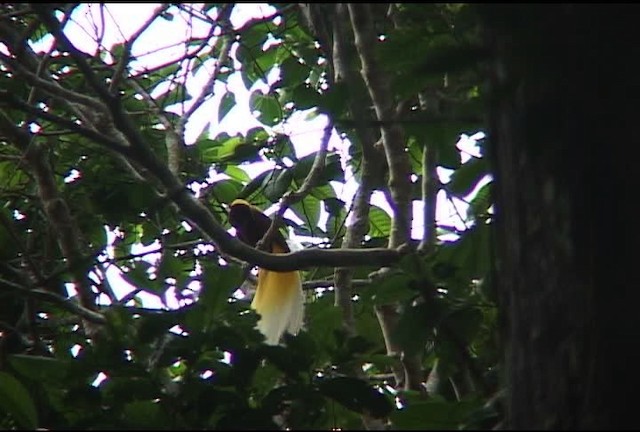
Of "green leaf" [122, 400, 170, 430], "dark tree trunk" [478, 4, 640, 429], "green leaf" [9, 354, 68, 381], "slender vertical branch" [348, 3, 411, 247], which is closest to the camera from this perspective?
"dark tree trunk" [478, 4, 640, 429]

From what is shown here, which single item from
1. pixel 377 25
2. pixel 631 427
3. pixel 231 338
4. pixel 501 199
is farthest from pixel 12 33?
pixel 631 427

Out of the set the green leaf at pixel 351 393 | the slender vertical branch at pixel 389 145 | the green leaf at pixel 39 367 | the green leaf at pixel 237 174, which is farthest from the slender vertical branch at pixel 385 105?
the green leaf at pixel 237 174

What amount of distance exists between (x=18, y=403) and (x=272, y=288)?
66.7 inches

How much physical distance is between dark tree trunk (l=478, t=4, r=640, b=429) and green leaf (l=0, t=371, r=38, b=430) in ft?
3.09

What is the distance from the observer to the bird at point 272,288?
343 cm

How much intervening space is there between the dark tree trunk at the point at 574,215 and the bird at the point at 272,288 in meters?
2.16

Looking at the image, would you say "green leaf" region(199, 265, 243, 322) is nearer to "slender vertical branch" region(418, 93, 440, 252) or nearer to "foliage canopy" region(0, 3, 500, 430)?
"foliage canopy" region(0, 3, 500, 430)

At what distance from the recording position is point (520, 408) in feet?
4.08

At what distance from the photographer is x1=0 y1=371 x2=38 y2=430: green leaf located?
1867 millimetres

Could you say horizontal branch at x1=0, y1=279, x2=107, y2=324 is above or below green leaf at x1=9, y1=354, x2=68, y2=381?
above

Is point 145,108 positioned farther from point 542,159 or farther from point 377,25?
point 542,159

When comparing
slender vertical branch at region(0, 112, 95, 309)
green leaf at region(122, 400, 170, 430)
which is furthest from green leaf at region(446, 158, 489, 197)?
slender vertical branch at region(0, 112, 95, 309)

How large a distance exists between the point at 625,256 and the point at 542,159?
141mm

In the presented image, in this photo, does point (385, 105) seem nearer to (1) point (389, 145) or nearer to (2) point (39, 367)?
(1) point (389, 145)
